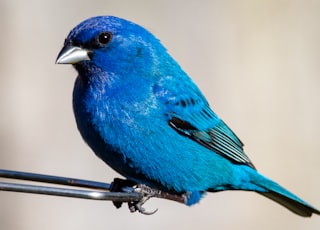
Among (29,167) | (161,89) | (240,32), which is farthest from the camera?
(240,32)

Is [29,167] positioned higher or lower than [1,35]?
lower

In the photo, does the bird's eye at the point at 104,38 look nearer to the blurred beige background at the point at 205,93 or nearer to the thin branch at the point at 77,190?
the thin branch at the point at 77,190

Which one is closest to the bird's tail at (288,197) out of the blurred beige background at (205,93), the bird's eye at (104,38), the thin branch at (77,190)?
the thin branch at (77,190)

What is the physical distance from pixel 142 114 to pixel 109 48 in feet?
1.25

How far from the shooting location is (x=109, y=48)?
4492mm

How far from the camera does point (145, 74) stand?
457cm

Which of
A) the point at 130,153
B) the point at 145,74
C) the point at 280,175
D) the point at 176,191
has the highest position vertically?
the point at 145,74

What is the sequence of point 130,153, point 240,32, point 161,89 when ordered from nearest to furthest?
point 130,153
point 161,89
point 240,32

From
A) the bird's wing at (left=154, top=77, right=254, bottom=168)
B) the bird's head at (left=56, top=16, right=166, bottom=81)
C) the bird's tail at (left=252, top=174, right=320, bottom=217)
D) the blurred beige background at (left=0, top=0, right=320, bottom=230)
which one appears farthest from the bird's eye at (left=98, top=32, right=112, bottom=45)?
the blurred beige background at (left=0, top=0, right=320, bottom=230)

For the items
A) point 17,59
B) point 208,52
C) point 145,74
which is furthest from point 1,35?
point 145,74

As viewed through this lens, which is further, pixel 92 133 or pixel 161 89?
pixel 161 89

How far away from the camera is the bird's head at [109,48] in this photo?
438 centimetres

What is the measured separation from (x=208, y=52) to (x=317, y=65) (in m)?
0.87
